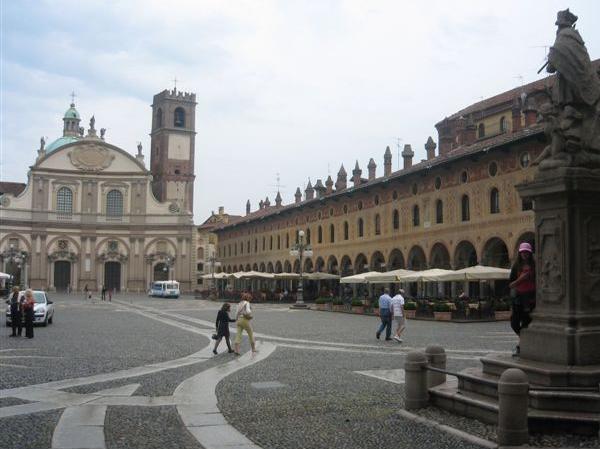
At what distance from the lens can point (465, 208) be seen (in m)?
38.0

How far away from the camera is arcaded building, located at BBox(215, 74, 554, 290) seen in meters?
34.2

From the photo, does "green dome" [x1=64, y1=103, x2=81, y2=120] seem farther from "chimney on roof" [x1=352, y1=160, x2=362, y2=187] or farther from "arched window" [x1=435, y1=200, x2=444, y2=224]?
"arched window" [x1=435, y1=200, x2=444, y2=224]

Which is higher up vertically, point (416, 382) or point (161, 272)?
point (161, 272)

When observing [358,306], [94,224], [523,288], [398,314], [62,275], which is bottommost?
[358,306]

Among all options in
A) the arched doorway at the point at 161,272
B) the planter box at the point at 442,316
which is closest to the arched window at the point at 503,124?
the planter box at the point at 442,316

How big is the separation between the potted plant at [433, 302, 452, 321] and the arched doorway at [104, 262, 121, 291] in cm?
6143

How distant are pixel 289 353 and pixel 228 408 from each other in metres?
7.14

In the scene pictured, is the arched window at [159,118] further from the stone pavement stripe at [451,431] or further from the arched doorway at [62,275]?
the stone pavement stripe at [451,431]

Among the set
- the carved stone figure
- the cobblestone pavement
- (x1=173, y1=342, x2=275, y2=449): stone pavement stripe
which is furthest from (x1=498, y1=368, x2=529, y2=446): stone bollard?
the carved stone figure

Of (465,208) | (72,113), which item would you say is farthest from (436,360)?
(72,113)

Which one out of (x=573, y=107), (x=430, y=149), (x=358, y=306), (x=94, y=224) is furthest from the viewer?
(x=94, y=224)

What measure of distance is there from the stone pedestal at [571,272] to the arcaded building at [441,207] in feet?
52.5

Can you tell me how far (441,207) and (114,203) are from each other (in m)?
57.5

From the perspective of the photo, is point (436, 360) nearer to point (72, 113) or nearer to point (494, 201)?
point (494, 201)
